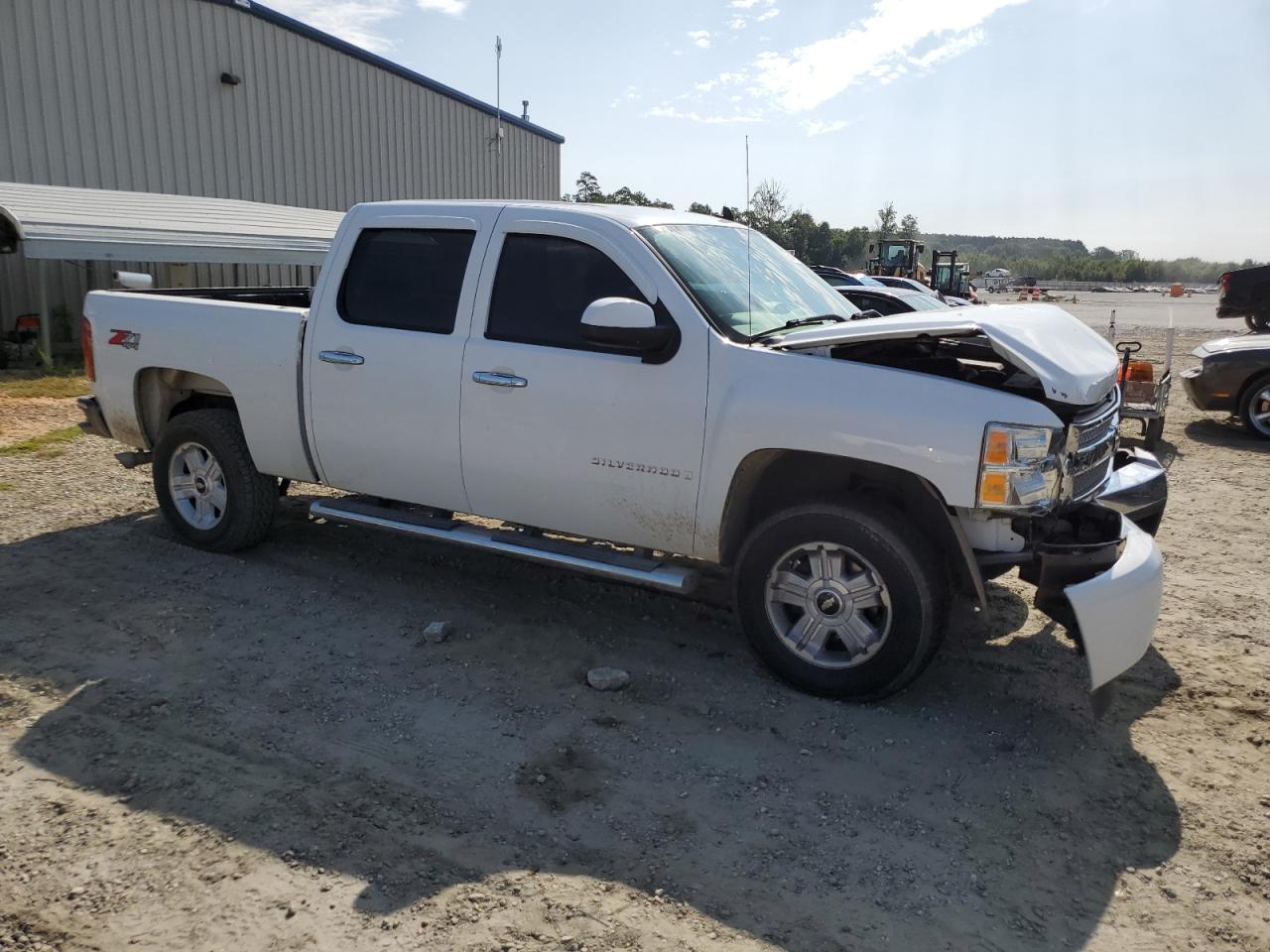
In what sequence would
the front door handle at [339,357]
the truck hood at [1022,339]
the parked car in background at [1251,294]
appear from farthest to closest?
the parked car in background at [1251,294] < the front door handle at [339,357] < the truck hood at [1022,339]

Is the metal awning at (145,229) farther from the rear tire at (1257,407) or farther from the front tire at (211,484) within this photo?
the rear tire at (1257,407)

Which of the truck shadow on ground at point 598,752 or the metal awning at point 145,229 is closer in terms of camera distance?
the truck shadow on ground at point 598,752

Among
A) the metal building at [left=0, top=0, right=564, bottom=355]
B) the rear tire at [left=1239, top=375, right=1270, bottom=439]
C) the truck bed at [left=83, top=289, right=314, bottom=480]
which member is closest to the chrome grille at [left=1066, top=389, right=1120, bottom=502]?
the truck bed at [left=83, top=289, right=314, bottom=480]

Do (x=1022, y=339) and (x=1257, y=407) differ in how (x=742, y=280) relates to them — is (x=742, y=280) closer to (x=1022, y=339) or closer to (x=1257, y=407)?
(x=1022, y=339)

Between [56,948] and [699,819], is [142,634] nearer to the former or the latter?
[56,948]

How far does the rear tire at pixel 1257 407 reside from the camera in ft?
35.2

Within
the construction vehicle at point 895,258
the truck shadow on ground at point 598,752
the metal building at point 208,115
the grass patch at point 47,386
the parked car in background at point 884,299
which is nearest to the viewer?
the truck shadow on ground at point 598,752

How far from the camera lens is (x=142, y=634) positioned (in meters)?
4.97

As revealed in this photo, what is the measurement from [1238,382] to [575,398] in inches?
364

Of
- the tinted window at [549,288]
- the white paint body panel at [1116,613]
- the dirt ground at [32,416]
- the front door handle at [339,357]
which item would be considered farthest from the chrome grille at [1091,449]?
the dirt ground at [32,416]

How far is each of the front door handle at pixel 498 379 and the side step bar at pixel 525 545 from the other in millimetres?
799

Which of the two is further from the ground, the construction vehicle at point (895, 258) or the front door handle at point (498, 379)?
the construction vehicle at point (895, 258)

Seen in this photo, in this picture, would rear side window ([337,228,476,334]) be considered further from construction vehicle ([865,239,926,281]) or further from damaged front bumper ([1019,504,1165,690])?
construction vehicle ([865,239,926,281])

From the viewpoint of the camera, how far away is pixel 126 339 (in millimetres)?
6141
